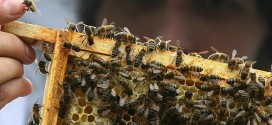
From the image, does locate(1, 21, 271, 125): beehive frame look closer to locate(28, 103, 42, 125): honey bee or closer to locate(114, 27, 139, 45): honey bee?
locate(114, 27, 139, 45): honey bee

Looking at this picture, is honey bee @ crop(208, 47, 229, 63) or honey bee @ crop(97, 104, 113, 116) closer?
honey bee @ crop(97, 104, 113, 116)

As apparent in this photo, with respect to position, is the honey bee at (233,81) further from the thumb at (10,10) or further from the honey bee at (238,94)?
the thumb at (10,10)

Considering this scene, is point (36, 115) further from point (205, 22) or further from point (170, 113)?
point (205, 22)

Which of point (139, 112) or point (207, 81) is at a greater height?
point (207, 81)

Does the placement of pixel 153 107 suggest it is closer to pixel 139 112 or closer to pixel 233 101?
pixel 139 112

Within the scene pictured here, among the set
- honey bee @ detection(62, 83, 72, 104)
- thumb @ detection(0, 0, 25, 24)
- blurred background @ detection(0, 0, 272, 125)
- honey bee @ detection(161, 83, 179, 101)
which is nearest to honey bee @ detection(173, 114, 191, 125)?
honey bee @ detection(161, 83, 179, 101)

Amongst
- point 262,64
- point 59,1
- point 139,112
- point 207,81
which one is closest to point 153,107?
point 139,112

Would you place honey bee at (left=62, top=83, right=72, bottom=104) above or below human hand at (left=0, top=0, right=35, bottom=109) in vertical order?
below
